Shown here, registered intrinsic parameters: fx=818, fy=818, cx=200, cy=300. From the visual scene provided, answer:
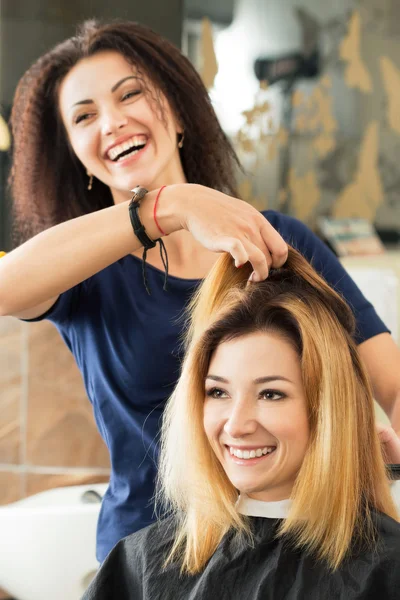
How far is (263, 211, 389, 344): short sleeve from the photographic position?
1.75m

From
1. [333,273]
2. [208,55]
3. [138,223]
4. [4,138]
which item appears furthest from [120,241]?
[208,55]

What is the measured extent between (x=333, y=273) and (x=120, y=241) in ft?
1.77

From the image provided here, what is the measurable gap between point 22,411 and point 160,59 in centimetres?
180

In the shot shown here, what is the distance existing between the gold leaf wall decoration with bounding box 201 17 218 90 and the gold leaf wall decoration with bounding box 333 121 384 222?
2.58ft

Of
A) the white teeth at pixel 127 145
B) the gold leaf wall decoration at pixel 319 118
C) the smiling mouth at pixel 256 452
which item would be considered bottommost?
the smiling mouth at pixel 256 452

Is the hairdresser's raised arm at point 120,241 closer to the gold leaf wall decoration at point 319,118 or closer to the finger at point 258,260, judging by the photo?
the finger at point 258,260

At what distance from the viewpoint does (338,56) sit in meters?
3.60

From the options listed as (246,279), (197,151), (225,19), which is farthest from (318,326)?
(225,19)

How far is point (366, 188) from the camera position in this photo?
12.3ft

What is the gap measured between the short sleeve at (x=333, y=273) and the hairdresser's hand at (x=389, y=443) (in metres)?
0.29

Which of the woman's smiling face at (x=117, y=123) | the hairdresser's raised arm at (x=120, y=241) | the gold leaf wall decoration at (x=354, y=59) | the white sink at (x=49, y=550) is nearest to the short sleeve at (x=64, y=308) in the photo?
the hairdresser's raised arm at (x=120, y=241)

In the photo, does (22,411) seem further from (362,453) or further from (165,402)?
(362,453)

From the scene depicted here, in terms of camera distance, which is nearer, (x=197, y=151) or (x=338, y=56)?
(x=197, y=151)

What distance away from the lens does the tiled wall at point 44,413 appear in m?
3.20
